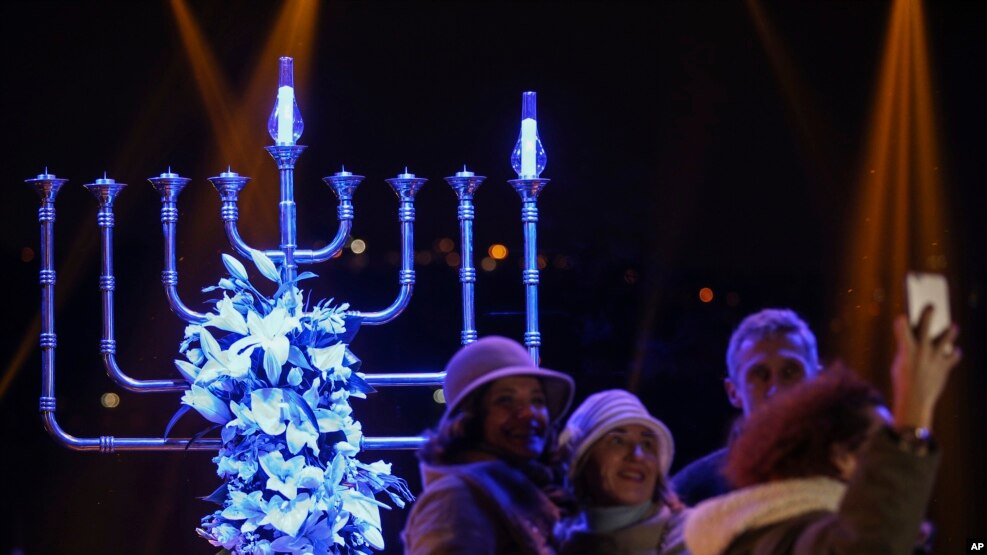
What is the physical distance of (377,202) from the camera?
3938 mm

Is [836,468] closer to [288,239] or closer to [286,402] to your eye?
[286,402]

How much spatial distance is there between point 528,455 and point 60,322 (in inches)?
85.7

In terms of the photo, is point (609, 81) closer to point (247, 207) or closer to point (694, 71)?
point (694, 71)

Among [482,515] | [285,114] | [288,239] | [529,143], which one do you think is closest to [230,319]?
[288,239]

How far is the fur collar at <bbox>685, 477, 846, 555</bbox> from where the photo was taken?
59.8 inches

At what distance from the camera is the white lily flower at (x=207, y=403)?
2957mm

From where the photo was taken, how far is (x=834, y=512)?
150cm

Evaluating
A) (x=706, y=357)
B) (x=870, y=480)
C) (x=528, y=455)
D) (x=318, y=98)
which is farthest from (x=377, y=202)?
(x=870, y=480)

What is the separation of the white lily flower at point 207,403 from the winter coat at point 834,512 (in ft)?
5.10

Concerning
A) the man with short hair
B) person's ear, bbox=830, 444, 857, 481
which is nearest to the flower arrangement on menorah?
the man with short hair

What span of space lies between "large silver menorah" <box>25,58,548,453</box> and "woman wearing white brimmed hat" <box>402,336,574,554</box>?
1033 mm

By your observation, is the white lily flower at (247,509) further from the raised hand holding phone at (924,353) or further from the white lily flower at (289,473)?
the raised hand holding phone at (924,353)

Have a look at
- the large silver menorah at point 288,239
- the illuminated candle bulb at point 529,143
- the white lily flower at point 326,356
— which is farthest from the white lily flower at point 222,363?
the illuminated candle bulb at point 529,143

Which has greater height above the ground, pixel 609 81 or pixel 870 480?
pixel 609 81
